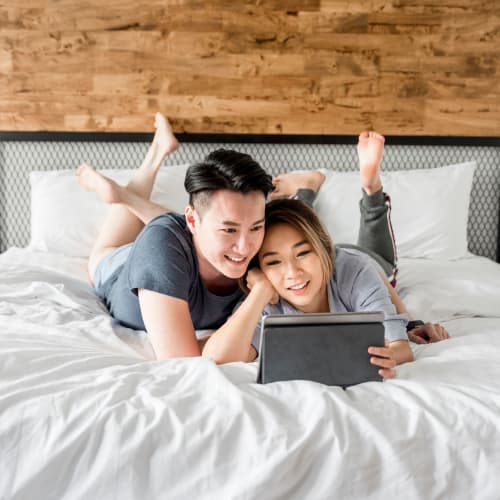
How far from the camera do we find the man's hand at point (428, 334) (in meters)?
1.54

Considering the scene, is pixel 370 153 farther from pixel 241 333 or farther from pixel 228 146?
pixel 228 146

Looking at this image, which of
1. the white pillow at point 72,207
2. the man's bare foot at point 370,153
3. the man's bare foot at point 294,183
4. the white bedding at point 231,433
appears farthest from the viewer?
the man's bare foot at point 294,183

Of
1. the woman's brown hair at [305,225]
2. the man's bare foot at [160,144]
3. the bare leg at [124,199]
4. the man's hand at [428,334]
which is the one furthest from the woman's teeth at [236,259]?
the man's bare foot at [160,144]

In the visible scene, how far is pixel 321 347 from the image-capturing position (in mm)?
1119

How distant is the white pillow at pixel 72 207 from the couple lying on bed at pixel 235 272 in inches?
33.9

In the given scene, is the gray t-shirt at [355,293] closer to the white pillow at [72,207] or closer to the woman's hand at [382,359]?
the woman's hand at [382,359]

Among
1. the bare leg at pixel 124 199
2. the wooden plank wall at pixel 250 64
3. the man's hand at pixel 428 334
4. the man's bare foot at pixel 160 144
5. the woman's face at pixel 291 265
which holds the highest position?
the wooden plank wall at pixel 250 64

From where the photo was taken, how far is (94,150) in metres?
2.86

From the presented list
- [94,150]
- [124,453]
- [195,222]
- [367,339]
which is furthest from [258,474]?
[94,150]

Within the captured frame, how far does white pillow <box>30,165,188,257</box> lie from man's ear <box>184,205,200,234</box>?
1053mm

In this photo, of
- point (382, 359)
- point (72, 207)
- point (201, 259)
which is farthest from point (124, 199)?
point (382, 359)

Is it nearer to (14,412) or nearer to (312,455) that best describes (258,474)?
(312,455)

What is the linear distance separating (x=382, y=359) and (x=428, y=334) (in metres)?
0.45

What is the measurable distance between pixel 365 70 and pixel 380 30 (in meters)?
0.20
